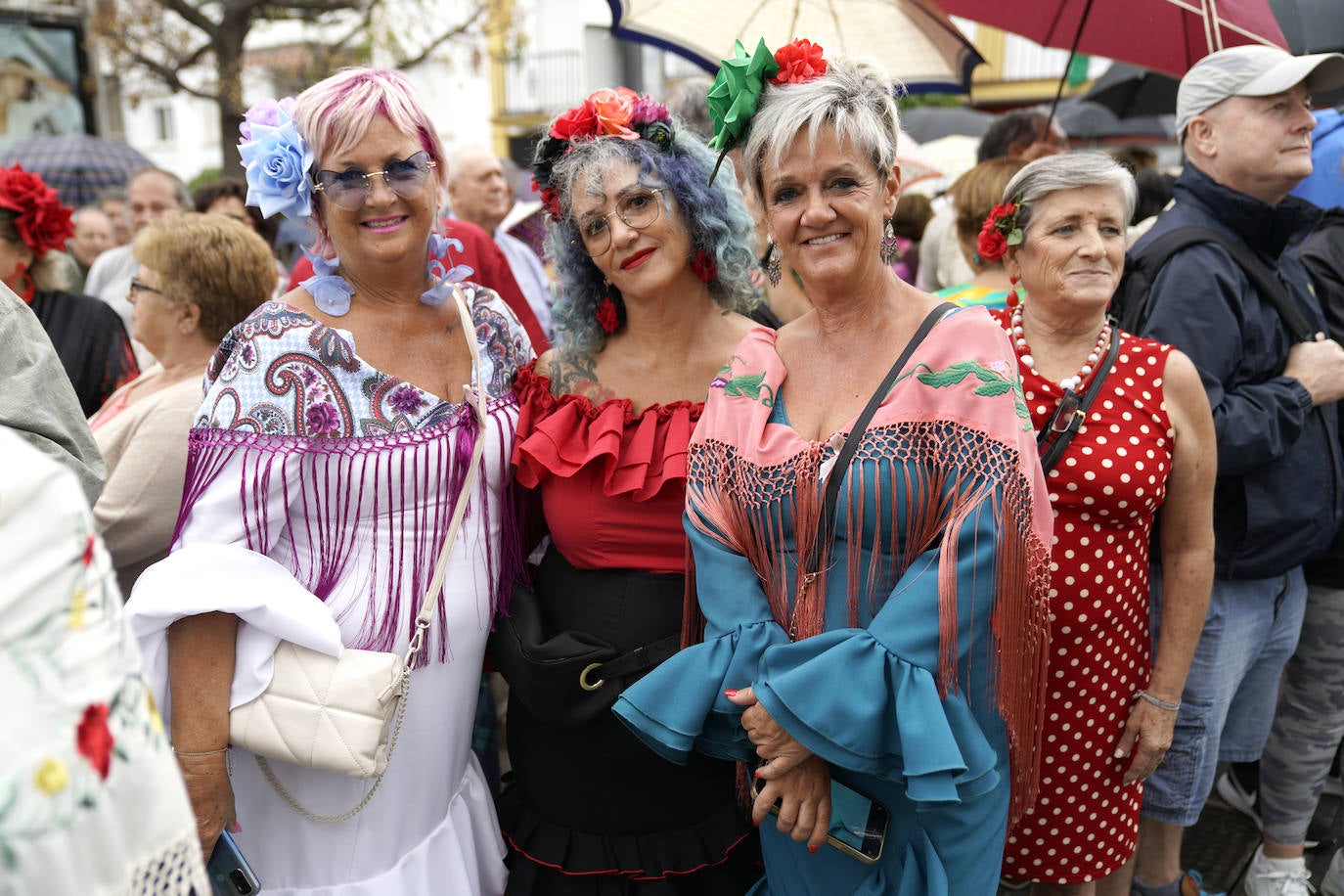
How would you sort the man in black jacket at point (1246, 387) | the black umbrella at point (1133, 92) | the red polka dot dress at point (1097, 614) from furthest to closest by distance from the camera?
the black umbrella at point (1133, 92) < the man in black jacket at point (1246, 387) < the red polka dot dress at point (1097, 614)

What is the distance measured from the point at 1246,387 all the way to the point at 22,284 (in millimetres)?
4113

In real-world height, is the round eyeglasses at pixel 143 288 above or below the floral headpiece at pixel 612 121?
below

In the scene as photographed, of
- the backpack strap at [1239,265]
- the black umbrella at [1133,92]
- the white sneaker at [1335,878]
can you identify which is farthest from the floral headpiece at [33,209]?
the black umbrella at [1133,92]

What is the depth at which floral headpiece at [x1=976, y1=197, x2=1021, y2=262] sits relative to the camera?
258cm

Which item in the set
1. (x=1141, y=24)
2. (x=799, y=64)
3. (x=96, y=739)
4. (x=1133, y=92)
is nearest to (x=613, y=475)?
(x=799, y=64)

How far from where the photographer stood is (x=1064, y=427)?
2.31 meters

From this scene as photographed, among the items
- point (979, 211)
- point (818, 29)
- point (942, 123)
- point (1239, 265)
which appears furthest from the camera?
point (942, 123)

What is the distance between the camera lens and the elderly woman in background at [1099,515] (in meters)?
2.31

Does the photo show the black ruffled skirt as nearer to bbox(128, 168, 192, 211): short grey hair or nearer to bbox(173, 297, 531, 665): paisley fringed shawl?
bbox(173, 297, 531, 665): paisley fringed shawl

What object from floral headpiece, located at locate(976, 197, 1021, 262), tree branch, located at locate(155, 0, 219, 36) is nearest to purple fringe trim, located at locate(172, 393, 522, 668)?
floral headpiece, located at locate(976, 197, 1021, 262)

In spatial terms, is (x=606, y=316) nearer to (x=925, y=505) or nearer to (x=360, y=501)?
(x=360, y=501)

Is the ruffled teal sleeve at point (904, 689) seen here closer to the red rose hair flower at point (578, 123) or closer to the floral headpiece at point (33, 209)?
the red rose hair flower at point (578, 123)

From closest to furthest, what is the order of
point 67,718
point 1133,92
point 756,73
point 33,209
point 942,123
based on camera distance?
1. point 67,718
2. point 756,73
3. point 33,209
4. point 1133,92
5. point 942,123

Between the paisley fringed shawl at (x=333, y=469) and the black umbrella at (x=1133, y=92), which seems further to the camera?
the black umbrella at (x=1133, y=92)
